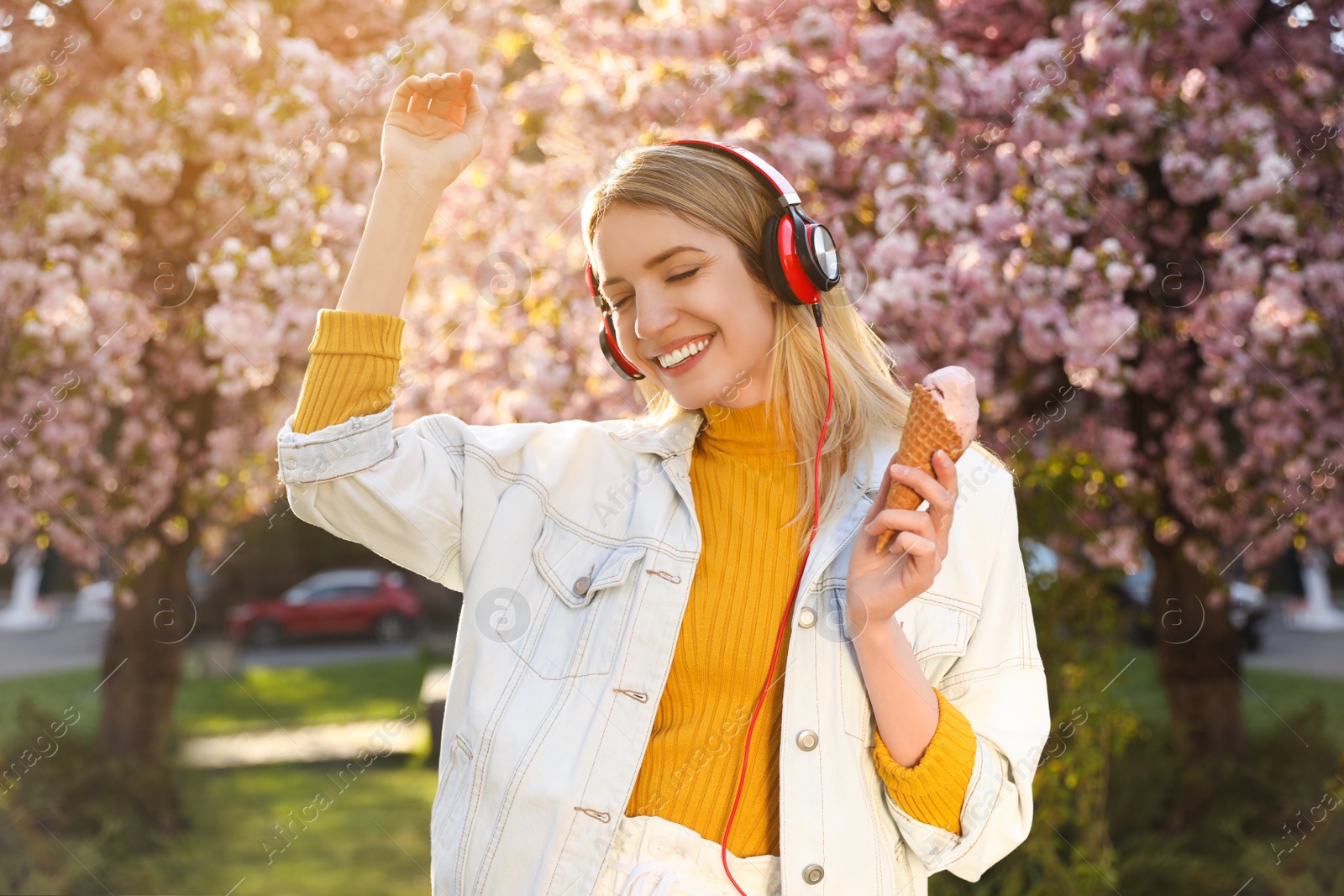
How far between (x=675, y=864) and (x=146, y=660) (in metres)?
6.44

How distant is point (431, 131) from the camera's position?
1688 mm

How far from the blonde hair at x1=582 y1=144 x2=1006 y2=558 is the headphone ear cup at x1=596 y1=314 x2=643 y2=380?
0.19ft

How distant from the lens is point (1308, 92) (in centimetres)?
478

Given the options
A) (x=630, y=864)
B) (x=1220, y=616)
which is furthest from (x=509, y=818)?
(x=1220, y=616)

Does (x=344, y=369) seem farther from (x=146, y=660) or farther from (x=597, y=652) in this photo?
(x=146, y=660)

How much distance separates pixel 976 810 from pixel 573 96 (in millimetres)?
4085

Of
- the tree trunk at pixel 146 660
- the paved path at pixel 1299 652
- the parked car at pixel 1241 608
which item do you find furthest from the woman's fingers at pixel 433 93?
the paved path at pixel 1299 652

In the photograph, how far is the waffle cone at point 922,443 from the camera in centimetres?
151

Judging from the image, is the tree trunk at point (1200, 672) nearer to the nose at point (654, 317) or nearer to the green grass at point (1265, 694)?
the green grass at point (1265, 694)

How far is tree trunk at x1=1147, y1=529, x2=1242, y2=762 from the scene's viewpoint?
6121 mm

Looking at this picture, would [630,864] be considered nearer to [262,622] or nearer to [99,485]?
[99,485]

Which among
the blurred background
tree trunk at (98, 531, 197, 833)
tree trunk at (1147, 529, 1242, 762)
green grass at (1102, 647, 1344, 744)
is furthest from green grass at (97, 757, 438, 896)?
A: green grass at (1102, 647, 1344, 744)

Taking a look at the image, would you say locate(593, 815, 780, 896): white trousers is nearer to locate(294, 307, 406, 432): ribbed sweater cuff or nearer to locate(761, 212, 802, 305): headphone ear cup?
locate(294, 307, 406, 432): ribbed sweater cuff

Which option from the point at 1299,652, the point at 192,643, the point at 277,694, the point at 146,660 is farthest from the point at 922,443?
the point at 192,643
